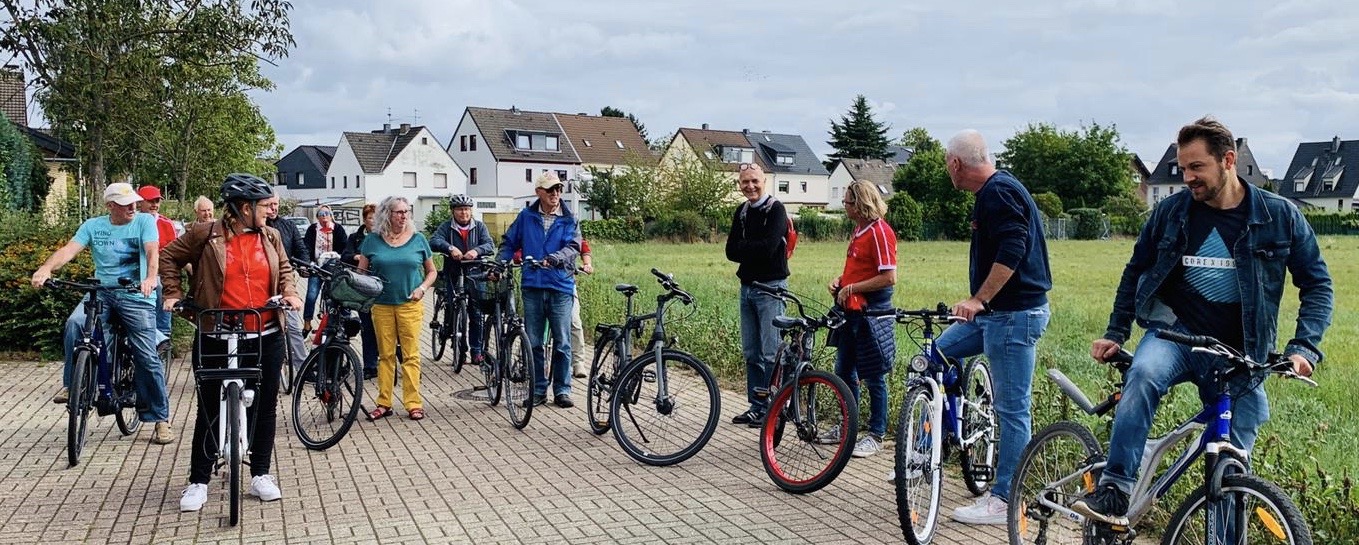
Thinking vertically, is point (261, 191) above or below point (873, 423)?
above

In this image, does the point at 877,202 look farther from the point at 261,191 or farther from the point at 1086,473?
the point at 261,191

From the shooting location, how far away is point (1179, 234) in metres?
4.29

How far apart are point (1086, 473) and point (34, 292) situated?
10.8 m

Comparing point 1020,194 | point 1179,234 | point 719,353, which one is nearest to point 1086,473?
point 1179,234

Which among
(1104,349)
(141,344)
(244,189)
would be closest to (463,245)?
(141,344)

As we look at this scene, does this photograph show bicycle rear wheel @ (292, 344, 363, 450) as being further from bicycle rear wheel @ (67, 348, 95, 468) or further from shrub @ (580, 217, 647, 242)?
shrub @ (580, 217, 647, 242)

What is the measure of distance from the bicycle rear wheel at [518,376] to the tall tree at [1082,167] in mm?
71048

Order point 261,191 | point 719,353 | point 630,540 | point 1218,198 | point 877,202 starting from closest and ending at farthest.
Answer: point 1218,198 < point 630,540 < point 261,191 < point 877,202 < point 719,353

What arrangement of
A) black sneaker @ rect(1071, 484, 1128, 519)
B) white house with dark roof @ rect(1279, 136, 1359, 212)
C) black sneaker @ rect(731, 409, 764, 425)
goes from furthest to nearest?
white house with dark roof @ rect(1279, 136, 1359, 212), black sneaker @ rect(731, 409, 764, 425), black sneaker @ rect(1071, 484, 1128, 519)

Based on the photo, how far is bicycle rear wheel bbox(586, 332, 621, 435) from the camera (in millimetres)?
7875

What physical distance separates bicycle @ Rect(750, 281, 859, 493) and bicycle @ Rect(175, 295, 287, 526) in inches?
107

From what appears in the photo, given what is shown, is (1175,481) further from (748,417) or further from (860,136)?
(860,136)

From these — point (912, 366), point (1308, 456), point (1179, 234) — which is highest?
point (1179, 234)

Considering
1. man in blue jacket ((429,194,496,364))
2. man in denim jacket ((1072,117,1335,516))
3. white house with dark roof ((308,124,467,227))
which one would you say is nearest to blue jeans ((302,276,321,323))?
man in blue jacket ((429,194,496,364))
